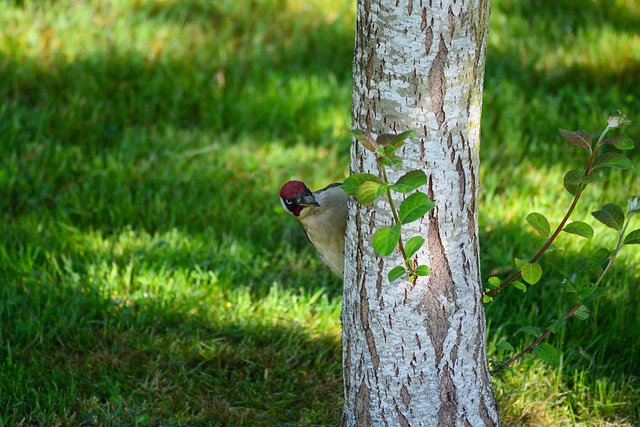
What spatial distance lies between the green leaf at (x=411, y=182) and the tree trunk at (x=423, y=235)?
32 centimetres

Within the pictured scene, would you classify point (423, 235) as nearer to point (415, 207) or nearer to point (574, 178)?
point (415, 207)

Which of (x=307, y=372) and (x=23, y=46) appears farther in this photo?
(x=23, y=46)

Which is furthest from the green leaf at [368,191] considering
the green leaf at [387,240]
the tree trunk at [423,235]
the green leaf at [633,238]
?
the green leaf at [633,238]

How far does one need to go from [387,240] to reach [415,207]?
120 mm

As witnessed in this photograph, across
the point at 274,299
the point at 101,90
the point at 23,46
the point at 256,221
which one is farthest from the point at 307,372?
the point at 23,46

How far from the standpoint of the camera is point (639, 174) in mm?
4969

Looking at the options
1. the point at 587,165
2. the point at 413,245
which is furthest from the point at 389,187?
the point at 587,165

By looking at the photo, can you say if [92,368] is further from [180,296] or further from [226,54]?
[226,54]

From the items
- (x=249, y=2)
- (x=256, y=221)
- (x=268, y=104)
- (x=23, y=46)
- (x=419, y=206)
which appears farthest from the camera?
(x=249, y=2)

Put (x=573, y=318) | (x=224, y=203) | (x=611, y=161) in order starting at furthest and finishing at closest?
1. (x=224, y=203)
2. (x=573, y=318)
3. (x=611, y=161)

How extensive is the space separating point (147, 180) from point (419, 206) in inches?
117

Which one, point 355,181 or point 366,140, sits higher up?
point 366,140

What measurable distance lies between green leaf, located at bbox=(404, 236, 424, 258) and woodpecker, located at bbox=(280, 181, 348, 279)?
90 centimetres

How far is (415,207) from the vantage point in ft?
7.74
